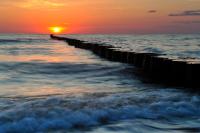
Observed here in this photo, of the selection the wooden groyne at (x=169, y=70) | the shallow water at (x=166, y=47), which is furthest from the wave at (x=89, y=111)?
the shallow water at (x=166, y=47)

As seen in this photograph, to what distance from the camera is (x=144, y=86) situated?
469 inches

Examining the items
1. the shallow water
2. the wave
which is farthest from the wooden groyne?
the shallow water

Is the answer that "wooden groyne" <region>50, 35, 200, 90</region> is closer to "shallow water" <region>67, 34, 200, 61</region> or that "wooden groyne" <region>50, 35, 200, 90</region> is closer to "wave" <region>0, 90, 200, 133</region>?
"wave" <region>0, 90, 200, 133</region>

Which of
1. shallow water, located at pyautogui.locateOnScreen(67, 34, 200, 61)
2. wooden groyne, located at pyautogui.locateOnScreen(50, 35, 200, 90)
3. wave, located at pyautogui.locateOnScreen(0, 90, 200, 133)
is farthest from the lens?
shallow water, located at pyautogui.locateOnScreen(67, 34, 200, 61)

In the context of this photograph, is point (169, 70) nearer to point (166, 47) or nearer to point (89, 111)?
point (89, 111)

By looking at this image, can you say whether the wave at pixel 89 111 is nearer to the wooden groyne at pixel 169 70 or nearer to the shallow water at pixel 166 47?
the wooden groyne at pixel 169 70

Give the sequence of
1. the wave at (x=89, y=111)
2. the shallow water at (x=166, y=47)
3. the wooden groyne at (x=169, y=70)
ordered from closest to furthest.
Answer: the wave at (x=89, y=111) < the wooden groyne at (x=169, y=70) < the shallow water at (x=166, y=47)

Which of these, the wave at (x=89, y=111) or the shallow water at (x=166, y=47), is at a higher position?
the wave at (x=89, y=111)

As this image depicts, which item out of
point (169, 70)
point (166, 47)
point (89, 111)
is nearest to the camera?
point (89, 111)

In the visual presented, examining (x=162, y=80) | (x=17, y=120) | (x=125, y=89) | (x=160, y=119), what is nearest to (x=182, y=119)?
(x=160, y=119)

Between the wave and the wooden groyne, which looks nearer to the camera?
the wave

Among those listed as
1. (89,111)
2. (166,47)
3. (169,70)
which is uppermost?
(89,111)

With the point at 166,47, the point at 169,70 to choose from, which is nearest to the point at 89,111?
the point at 169,70

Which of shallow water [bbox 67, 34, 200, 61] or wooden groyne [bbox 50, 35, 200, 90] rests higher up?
wooden groyne [bbox 50, 35, 200, 90]
